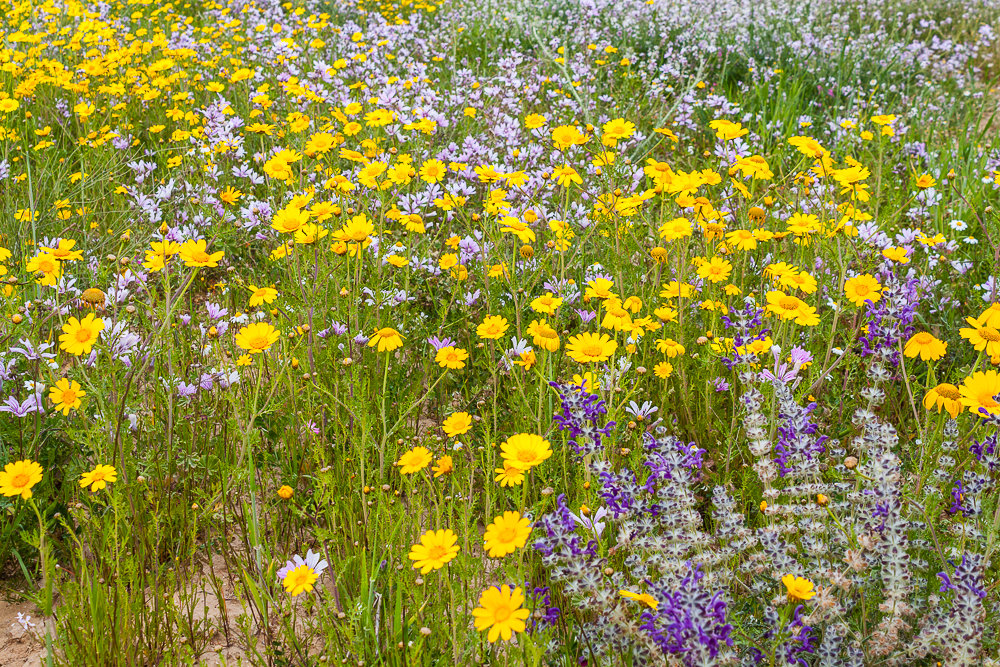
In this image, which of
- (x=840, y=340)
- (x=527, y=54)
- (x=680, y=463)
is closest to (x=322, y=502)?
(x=680, y=463)

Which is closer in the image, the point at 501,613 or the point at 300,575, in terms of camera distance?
the point at 501,613

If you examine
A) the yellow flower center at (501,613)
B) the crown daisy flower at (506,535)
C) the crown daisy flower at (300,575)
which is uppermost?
the crown daisy flower at (300,575)

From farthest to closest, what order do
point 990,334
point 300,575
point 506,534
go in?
point 990,334 < point 300,575 < point 506,534

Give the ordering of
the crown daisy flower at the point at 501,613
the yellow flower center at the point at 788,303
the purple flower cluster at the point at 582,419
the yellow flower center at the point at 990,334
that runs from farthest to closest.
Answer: the yellow flower center at the point at 788,303, the yellow flower center at the point at 990,334, the purple flower cluster at the point at 582,419, the crown daisy flower at the point at 501,613

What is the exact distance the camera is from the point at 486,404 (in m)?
2.58

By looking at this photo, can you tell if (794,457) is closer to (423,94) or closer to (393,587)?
(393,587)

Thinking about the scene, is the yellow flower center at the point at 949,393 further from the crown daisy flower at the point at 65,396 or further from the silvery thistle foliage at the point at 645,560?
the crown daisy flower at the point at 65,396

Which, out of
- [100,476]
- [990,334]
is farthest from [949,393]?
[100,476]

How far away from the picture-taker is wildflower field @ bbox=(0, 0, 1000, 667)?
4.76 feet

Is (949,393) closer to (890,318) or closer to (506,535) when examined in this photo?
(890,318)

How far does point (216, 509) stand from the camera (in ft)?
6.72

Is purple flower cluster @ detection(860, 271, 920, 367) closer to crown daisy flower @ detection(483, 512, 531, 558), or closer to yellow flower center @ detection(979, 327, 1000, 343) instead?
yellow flower center @ detection(979, 327, 1000, 343)

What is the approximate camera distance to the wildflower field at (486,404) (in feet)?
4.76

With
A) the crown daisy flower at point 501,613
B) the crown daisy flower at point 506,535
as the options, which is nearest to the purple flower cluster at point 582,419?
the crown daisy flower at point 506,535
